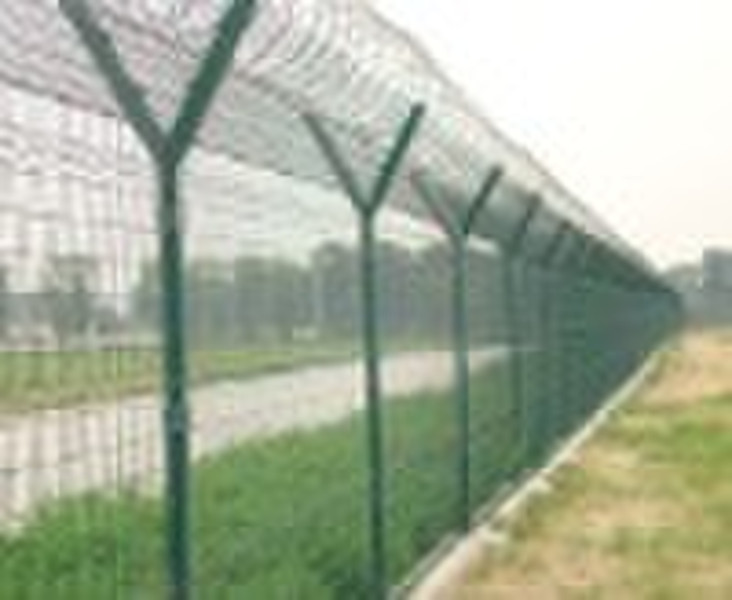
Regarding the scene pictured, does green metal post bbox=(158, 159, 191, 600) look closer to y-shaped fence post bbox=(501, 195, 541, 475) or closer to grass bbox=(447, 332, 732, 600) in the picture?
grass bbox=(447, 332, 732, 600)

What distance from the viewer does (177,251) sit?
453 centimetres

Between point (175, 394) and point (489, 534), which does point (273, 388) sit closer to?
point (175, 394)

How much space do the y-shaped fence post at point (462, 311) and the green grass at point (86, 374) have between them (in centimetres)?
404

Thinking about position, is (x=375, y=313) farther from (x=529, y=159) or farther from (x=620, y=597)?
(x=529, y=159)

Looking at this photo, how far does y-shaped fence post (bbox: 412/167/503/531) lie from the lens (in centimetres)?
958

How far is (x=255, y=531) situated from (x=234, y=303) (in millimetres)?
915

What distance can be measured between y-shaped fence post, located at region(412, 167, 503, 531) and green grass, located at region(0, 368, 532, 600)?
0.84 m

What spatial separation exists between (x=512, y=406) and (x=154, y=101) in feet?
26.5

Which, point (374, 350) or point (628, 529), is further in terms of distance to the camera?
point (628, 529)

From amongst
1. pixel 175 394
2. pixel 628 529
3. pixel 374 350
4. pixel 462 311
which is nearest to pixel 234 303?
Result: pixel 175 394

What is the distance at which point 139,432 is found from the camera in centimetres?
505

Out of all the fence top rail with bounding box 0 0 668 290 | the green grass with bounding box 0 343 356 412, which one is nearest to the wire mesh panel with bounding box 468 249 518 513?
the fence top rail with bounding box 0 0 668 290

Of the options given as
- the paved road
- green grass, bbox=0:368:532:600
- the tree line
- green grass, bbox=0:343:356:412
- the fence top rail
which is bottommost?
green grass, bbox=0:368:532:600

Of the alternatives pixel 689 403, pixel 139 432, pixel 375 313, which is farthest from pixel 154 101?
pixel 689 403
